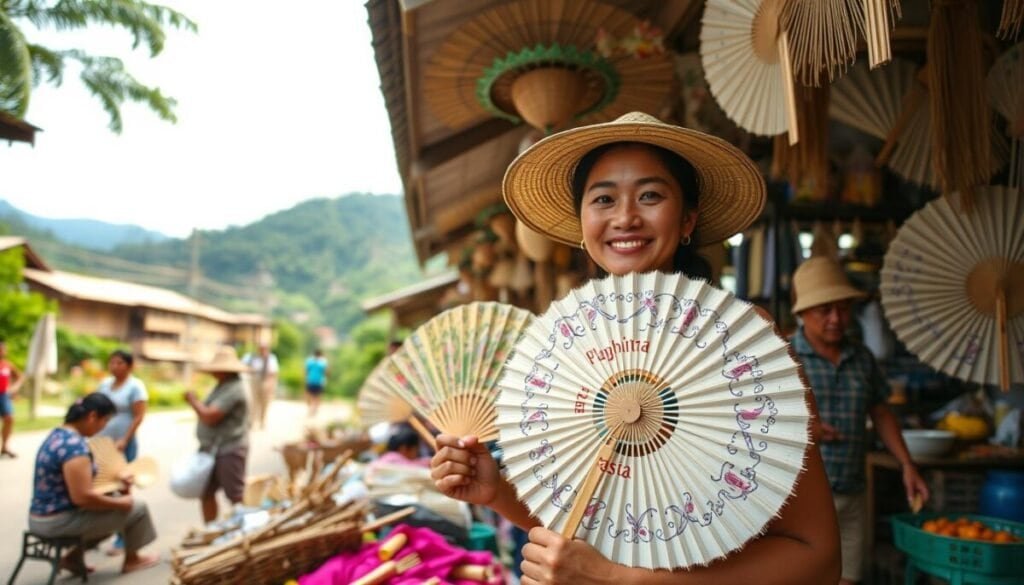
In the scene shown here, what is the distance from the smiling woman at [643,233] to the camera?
1.17 metres

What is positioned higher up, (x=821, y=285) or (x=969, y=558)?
(x=821, y=285)

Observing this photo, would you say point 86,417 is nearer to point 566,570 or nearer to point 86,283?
point 566,570

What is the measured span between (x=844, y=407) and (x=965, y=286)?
2.85 feet

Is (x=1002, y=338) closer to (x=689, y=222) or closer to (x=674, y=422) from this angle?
(x=689, y=222)

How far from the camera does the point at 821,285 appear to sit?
11.0ft

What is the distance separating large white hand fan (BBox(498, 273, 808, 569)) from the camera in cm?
110

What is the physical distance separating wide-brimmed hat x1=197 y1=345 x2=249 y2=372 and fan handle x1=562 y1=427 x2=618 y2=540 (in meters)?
5.53

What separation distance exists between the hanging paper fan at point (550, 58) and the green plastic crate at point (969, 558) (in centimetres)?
257

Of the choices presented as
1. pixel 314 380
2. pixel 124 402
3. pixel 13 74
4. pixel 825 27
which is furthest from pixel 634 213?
pixel 314 380

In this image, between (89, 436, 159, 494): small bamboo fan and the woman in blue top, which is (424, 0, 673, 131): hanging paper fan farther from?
the woman in blue top

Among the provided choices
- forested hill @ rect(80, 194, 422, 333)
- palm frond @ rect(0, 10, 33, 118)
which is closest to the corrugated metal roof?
palm frond @ rect(0, 10, 33, 118)

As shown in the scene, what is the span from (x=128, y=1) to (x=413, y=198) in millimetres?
10168

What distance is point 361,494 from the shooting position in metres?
4.04

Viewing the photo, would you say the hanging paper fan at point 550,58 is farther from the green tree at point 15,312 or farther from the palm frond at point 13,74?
the green tree at point 15,312
